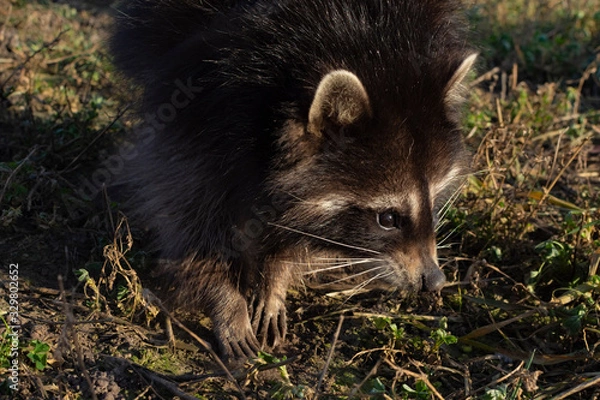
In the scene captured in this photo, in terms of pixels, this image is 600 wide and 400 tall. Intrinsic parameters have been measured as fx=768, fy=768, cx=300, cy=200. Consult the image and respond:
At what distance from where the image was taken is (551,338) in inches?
171

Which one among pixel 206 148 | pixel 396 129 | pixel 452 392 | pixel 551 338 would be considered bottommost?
pixel 551 338

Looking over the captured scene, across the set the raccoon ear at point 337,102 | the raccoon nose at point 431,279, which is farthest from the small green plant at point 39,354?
the raccoon nose at point 431,279

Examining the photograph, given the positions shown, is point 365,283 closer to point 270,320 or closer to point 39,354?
point 270,320

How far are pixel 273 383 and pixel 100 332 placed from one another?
97 centimetres

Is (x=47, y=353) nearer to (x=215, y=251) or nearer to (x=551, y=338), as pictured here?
(x=215, y=251)

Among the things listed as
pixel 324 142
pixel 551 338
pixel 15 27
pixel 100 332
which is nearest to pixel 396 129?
pixel 324 142

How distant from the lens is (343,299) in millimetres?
4715

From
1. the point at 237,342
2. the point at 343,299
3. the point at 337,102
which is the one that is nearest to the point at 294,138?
the point at 337,102

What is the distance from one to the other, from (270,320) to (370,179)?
3.70 ft
